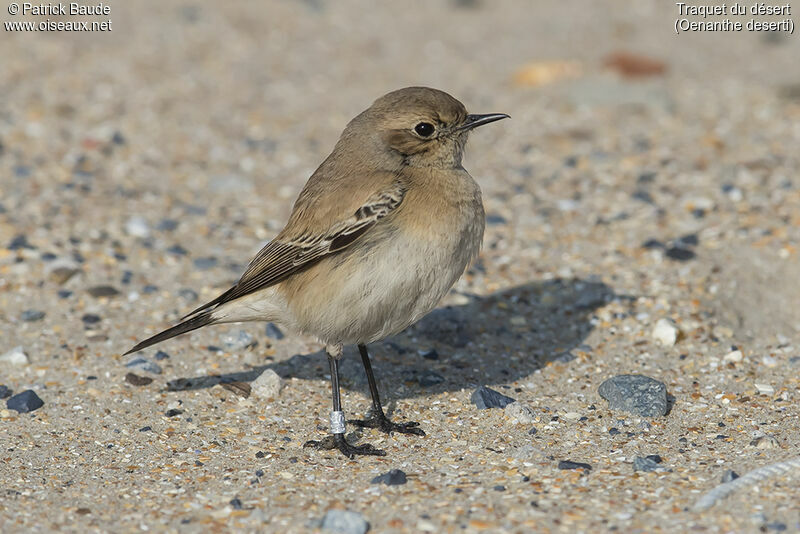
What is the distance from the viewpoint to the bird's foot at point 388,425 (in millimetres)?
5712

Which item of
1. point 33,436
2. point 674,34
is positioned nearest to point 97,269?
point 33,436

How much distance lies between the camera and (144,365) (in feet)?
21.2

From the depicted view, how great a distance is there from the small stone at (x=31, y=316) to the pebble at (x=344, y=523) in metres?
3.52

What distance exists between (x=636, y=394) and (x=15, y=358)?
4.01 m

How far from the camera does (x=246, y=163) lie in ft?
32.6

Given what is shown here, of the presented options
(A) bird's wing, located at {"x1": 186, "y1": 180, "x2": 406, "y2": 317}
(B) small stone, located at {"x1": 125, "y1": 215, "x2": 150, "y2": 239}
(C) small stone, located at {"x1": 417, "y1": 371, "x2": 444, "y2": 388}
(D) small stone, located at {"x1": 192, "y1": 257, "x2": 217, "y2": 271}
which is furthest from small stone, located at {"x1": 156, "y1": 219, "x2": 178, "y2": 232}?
(C) small stone, located at {"x1": 417, "y1": 371, "x2": 444, "y2": 388}

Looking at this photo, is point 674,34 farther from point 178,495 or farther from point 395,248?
point 178,495

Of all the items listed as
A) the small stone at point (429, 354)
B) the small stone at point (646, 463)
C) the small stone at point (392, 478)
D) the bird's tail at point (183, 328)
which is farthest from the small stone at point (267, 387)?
the small stone at point (646, 463)

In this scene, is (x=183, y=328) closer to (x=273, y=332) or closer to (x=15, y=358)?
(x=273, y=332)

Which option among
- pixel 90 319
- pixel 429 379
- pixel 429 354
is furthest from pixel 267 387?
pixel 90 319

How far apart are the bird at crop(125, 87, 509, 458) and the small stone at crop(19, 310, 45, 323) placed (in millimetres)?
1712

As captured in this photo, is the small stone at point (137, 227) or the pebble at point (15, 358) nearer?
the pebble at point (15, 358)

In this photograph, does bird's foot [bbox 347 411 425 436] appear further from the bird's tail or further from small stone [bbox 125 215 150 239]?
small stone [bbox 125 215 150 239]

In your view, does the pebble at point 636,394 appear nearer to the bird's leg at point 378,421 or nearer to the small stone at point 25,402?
the bird's leg at point 378,421
